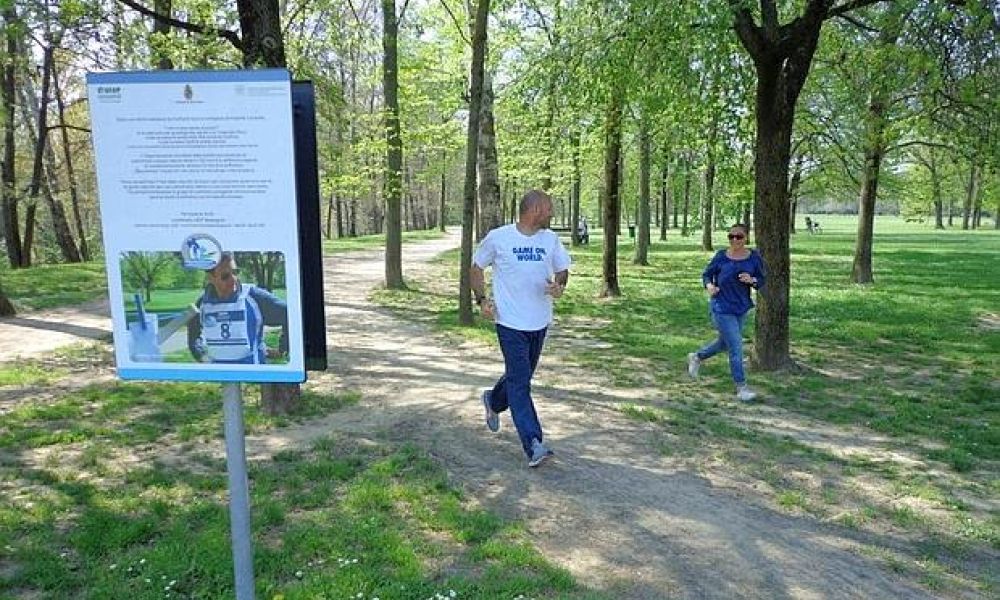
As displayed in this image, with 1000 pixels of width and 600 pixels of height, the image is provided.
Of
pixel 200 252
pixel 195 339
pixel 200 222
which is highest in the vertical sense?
pixel 200 222

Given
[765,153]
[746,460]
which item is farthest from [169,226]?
[765,153]

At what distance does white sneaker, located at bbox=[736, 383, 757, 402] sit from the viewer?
731cm

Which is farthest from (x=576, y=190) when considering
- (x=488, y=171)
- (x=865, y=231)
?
(x=488, y=171)

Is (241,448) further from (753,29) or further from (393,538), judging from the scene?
(753,29)

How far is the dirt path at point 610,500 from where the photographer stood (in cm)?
370

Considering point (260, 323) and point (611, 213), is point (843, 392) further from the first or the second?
point (611, 213)

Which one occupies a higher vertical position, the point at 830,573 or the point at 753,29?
the point at 753,29

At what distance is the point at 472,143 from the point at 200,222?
873cm

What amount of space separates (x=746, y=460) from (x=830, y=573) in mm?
1784

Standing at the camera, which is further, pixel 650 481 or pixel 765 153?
pixel 765 153

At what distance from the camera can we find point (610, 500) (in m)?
4.65

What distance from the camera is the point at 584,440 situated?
231 inches

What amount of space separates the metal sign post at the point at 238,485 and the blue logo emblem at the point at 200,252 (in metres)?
0.50

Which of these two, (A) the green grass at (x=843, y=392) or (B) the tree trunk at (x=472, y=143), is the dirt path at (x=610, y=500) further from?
(B) the tree trunk at (x=472, y=143)
